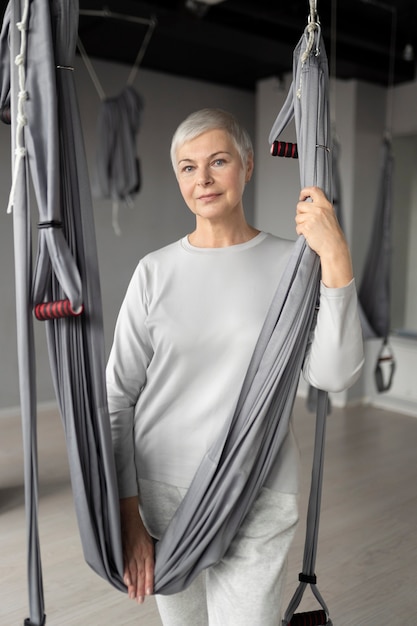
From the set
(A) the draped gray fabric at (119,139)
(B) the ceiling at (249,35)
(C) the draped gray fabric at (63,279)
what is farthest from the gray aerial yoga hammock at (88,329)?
(A) the draped gray fabric at (119,139)

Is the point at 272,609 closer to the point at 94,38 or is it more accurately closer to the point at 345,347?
the point at 345,347

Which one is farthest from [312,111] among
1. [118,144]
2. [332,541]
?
[118,144]

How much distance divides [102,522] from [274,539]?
342 millimetres

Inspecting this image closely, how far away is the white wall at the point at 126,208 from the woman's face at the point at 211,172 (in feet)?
10.3

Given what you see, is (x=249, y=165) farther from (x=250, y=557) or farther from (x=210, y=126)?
(x=250, y=557)

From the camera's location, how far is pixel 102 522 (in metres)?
1.14

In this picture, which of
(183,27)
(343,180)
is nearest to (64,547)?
(183,27)

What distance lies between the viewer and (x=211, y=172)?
1209 millimetres

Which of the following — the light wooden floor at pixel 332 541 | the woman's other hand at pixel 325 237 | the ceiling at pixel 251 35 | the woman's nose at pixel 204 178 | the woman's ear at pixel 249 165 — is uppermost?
the ceiling at pixel 251 35

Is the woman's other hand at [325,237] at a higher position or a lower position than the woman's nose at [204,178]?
lower

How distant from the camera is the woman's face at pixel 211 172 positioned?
3.94 feet

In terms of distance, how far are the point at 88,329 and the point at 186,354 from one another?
0.21m

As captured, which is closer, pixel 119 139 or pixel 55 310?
pixel 55 310

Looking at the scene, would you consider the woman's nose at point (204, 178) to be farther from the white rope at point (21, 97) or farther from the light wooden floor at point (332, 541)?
the light wooden floor at point (332, 541)
